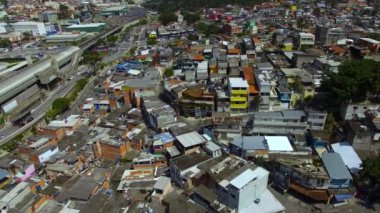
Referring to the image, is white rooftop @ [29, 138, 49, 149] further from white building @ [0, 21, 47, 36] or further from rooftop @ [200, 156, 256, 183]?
white building @ [0, 21, 47, 36]

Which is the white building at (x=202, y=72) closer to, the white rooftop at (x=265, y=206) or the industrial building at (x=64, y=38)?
the white rooftop at (x=265, y=206)

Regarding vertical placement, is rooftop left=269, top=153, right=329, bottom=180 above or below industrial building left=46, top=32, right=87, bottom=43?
below

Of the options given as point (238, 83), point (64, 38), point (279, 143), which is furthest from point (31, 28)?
point (279, 143)

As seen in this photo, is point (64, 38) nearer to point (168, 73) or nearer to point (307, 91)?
point (168, 73)

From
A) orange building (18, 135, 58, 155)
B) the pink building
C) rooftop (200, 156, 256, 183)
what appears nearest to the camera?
rooftop (200, 156, 256, 183)

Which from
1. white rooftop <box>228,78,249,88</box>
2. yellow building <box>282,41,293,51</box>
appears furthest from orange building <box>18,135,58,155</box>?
yellow building <box>282,41,293,51</box>

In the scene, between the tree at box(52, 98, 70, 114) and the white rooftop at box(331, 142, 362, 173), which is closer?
the white rooftop at box(331, 142, 362, 173)
